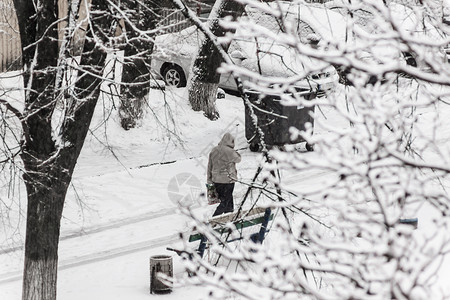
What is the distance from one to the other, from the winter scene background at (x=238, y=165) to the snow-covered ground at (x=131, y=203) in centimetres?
4

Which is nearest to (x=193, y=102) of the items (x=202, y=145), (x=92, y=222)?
(x=202, y=145)

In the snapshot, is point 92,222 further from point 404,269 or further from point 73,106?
point 404,269

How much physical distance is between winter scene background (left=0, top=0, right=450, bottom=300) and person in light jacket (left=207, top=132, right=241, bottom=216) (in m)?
0.36

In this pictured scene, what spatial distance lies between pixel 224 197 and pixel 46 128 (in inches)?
160

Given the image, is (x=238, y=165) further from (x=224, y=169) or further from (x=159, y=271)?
(x=159, y=271)

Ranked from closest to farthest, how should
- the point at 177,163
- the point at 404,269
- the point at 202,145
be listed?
the point at 404,269 → the point at 177,163 → the point at 202,145

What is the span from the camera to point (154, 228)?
12836 millimetres

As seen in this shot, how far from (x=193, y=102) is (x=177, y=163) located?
2731mm

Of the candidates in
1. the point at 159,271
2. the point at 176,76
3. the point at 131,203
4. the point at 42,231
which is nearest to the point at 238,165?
the point at 131,203

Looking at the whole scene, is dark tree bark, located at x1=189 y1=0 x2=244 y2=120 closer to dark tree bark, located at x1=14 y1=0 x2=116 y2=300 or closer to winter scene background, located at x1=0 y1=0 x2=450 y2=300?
winter scene background, located at x1=0 y1=0 x2=450 y2=300

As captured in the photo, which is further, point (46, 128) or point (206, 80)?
Answer: point (206, 80)

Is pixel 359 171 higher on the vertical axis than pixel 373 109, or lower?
lower

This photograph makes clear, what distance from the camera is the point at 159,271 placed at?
1062 centimetres

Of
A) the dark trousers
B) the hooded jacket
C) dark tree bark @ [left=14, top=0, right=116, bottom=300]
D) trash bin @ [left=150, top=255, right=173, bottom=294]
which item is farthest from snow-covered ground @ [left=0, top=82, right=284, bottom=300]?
dark tree bark @ [left=14, top=0, right=116, bottom=300]
